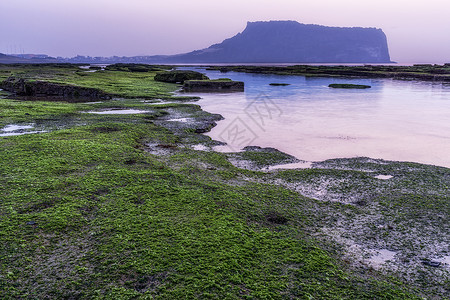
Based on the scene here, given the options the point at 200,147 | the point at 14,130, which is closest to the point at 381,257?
the point at 200,147

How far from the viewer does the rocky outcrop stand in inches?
1467

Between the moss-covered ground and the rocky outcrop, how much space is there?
974 inches

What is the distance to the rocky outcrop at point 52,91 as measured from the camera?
122 ft

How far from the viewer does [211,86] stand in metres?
54.1

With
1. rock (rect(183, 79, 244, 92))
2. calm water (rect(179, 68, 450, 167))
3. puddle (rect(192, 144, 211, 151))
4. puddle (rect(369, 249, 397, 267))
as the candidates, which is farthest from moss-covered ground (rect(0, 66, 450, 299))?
rock (rect(183, 79, 244, 92))

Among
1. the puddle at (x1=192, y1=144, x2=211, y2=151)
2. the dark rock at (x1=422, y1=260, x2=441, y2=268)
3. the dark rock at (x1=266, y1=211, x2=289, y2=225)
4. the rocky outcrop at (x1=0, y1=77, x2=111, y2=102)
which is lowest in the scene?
the dark rock at (x1=422, y1=260, x2=441, y2=268)

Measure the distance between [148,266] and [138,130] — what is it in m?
13.7

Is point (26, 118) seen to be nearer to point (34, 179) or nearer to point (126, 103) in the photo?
point (126, 103)

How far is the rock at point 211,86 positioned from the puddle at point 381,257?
4564 centimetres

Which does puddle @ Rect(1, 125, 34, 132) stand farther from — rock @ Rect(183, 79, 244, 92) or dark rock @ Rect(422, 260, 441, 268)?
rock @ Rect(183, 79, 244, 92)

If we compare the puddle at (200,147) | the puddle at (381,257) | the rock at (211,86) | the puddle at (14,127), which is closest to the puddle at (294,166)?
the puddle at (200,147)

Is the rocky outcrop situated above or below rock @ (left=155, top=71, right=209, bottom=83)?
below

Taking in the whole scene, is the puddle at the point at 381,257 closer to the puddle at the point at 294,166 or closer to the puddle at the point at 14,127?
the puddle at the point at 294,166

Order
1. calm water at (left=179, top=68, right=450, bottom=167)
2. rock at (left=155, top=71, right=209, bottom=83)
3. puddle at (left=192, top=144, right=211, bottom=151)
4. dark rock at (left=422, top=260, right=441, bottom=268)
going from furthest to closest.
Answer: rock at (left=155, top=71, right=209, bottom=83), calm water at (left=179, top=68, right=450, bottom=167), puddle at (left=192, top=144, right=211, bottom=151), dark rock at (left=422, top=260, right=441, bottom=268)
